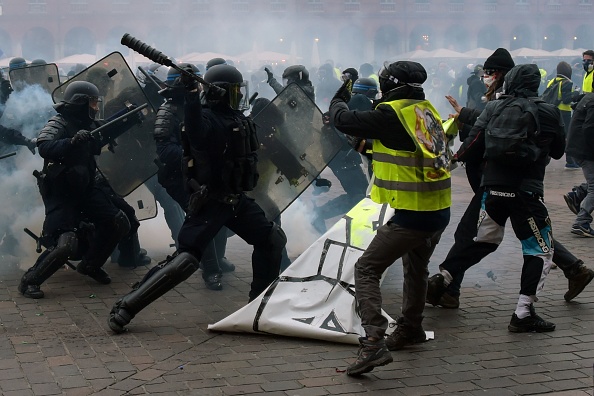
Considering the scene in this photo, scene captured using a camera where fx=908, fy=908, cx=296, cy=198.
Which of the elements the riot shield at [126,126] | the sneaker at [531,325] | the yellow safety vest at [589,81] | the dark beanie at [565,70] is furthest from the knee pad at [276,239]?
the dark beanie at [565,70]

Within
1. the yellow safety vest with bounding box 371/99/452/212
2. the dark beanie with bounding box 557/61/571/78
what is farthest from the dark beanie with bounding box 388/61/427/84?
the dark beanie with bounding box 557/61/571/78

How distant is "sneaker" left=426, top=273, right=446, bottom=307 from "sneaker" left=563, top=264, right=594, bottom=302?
911mm

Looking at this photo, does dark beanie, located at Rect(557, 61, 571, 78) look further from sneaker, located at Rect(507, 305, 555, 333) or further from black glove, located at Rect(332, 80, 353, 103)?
black glove, located at Rect(332, 80, 353, 103)

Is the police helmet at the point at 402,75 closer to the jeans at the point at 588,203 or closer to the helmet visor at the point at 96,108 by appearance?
the helmet visor at the point at 96,108

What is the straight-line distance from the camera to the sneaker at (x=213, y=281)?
693cm

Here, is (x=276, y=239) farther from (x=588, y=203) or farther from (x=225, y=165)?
(x=588, y=203)

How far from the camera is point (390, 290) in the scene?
6.83 metres

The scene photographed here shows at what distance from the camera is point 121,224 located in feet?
23.5

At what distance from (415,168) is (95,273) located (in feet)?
10.5

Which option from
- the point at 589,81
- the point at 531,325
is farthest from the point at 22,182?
the point at 589,81

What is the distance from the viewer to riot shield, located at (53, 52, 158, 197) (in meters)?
7.20

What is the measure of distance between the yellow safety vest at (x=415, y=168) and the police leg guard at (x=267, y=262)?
1.23 m

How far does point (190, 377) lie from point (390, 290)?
7.82 ft

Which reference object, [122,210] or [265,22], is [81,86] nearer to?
[122,210]
